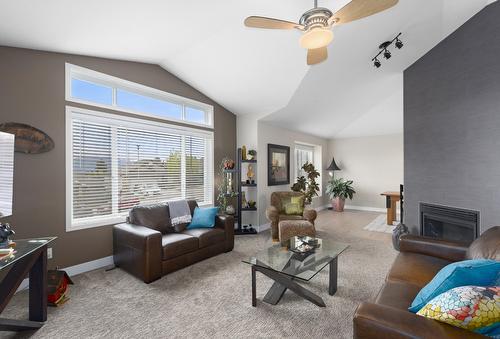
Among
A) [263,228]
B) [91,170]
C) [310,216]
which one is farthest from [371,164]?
[91,170]

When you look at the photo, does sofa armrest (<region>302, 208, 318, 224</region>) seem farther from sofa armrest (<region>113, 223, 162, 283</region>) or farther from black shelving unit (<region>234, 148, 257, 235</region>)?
sofa armrest (<region>113, 223, 162, 283</region>)

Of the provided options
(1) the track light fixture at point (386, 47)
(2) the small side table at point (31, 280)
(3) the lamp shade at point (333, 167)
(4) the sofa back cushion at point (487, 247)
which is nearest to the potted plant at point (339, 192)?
(3) the lamp shade at point (333, 167)

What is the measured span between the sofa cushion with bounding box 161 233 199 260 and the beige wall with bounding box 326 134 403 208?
6.02 m

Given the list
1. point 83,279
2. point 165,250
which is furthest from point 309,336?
point 83,279

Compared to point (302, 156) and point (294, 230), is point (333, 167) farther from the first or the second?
point (294, 230)

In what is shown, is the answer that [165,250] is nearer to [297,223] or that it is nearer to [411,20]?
[297,223]

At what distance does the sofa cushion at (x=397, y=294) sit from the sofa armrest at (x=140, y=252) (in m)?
2.28

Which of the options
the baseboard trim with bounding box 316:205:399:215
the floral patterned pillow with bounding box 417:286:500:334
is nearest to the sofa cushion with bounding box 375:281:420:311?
the floral patterned pillow with bounding box 417:286:500:334

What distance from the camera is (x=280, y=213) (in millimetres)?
4676

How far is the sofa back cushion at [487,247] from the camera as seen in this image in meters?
1.62

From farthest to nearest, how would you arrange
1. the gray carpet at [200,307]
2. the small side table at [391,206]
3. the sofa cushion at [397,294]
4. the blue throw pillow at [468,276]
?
the small side table at [391,206]
the gray carpet at [200,307]
the sofa cushion at [397,294]
the blue throw pillow at [468,276]

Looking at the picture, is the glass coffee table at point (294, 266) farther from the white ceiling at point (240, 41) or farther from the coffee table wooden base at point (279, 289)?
the white ceiling at point (240, 41)

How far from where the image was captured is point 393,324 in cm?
111

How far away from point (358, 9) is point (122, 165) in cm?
340
